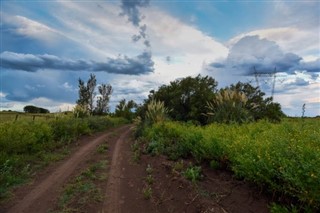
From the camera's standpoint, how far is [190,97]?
28.4 metres

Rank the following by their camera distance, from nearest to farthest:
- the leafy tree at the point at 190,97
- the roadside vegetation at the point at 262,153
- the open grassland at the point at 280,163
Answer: the open grassland at the point at 280,163 < the roadside vegetation at the point at 262,153 < the leafy tree at the point at 190,97

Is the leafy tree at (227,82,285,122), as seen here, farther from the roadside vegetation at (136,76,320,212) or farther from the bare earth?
the bare earth

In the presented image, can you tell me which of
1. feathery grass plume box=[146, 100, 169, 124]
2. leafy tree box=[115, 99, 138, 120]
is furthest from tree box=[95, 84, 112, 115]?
feathery grass plume box=[146, 100, 169, 124]

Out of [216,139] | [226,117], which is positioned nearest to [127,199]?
[216,139]

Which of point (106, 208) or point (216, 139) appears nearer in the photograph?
point (106, 208)

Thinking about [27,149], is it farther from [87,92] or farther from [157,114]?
[87,92]

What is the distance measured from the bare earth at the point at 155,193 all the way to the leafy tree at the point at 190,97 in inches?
568

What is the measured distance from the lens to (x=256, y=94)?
Result: 989 inches

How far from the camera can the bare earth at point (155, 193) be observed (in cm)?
672

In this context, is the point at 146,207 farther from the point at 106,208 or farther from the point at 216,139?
the point at 216,139

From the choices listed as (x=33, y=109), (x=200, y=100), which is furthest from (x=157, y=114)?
(x=33, y=109)

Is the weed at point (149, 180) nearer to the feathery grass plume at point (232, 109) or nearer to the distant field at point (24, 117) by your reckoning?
the feathery grass plume at point (232, 109)

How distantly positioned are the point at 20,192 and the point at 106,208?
3.04 meters

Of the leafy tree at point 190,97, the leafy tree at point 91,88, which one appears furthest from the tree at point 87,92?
the leafy tree at point 190,97
